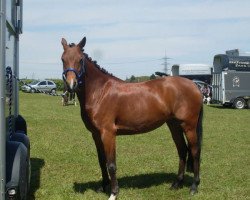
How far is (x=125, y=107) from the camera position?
6.30 meters

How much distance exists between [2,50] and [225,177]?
5.19 meters

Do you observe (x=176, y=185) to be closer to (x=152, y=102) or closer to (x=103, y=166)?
(x=103, y=166)

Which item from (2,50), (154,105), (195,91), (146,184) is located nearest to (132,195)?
(146,184)

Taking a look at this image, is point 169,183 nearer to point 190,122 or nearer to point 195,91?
point 190,122

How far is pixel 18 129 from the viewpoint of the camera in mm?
6594

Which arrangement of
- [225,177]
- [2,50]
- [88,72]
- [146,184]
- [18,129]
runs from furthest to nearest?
[225,177] → [146,184] → [18,129] → [88,72] → [2,50]

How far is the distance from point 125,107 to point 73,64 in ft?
3.70

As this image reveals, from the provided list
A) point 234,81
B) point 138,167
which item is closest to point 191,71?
point 234,81

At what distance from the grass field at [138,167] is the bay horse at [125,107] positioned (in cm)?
45

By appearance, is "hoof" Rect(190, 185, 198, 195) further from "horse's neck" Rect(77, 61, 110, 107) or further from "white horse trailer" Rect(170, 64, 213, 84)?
"white horse trailer" Rect(170, 64, 213, 84)

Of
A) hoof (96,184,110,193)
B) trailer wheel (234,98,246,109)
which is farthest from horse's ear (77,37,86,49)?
trailer wheel (234,98,246,109)

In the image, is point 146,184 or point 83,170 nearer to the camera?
point 146,184

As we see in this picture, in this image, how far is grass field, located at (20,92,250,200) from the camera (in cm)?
662

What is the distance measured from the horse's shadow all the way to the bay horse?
0.37 metres
